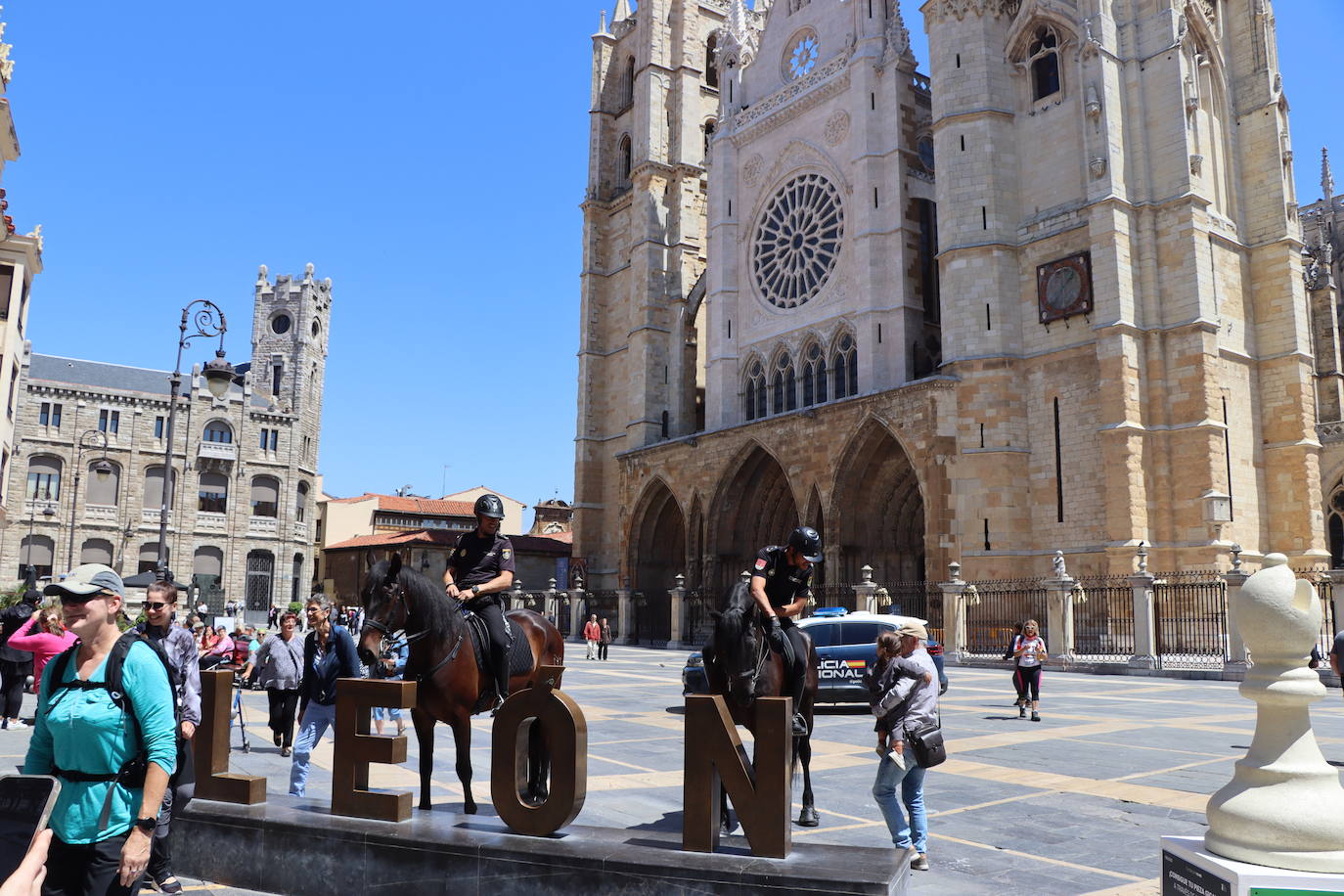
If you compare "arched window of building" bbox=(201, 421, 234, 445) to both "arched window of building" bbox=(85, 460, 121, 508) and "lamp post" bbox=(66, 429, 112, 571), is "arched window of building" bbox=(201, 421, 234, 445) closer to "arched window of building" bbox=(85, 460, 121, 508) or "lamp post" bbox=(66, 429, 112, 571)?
"arched window of building" bbox=(85, 460, 121, 508)

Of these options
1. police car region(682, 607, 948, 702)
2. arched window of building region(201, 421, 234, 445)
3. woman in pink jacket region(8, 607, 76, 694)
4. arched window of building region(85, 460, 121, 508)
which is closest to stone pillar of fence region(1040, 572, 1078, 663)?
police car region(682, 607, 948, 702)

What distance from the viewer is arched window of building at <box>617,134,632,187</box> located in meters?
46.1

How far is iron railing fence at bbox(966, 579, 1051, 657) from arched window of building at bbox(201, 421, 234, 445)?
144ft

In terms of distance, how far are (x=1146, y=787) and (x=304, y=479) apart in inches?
2197

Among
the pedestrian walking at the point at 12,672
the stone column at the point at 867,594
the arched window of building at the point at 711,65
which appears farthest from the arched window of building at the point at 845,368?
the pedestrian walking at the point at 12,672

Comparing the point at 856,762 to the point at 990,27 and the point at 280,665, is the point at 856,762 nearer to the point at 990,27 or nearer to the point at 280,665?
the point at 280,665

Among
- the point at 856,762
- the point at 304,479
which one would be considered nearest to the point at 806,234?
the point at 856,762

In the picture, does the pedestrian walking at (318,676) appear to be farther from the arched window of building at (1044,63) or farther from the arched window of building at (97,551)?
the arched window of building at (97,551)

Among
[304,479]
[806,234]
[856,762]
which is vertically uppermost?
[806,234]

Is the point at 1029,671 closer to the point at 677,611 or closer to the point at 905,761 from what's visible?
the point at 905,761

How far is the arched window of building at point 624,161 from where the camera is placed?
4609cm

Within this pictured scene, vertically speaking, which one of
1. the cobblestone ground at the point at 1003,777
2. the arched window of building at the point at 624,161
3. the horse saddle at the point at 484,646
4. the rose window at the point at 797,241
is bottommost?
the cobblestone ground at the point at 1003,777

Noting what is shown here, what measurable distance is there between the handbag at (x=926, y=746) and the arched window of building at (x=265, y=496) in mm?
55373

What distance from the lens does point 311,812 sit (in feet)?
19.1
